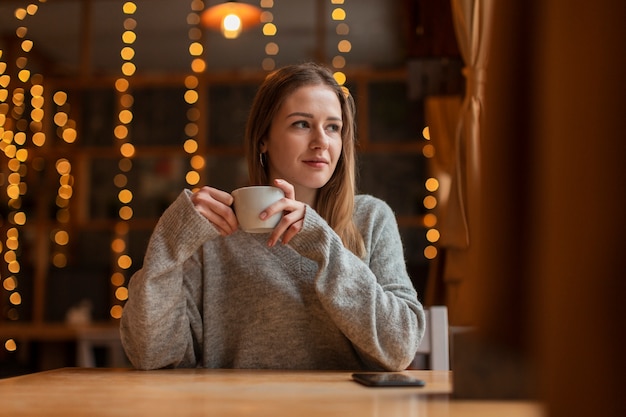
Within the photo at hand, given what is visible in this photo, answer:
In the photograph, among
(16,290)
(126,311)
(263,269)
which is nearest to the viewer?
(126,311)

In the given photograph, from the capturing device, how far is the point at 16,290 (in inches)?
201

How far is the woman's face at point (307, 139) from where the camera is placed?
153cm

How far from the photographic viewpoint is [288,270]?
1.45m

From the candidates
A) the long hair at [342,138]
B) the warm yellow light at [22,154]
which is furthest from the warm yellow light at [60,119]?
the long hair at [342,138]

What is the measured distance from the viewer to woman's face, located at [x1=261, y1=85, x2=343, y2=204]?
1525 millimetres

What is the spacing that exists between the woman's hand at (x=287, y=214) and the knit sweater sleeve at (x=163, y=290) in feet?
0.41

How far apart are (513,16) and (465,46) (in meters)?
2.17

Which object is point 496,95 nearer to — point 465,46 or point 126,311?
point 126,311

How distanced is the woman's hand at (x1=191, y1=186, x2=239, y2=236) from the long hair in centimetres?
31

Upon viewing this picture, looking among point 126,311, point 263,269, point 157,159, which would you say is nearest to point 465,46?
point 263,269

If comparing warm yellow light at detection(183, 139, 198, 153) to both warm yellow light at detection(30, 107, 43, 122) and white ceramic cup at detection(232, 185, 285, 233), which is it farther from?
white ceramic cup at detection(232, 185, 285, 233)

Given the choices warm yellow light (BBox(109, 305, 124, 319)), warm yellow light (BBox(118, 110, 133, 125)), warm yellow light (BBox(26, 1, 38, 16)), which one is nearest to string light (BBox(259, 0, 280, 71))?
warm yellow light (BBox(118, 110, 133, 125))

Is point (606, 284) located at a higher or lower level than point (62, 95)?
lower

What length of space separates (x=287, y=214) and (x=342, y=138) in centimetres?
49
